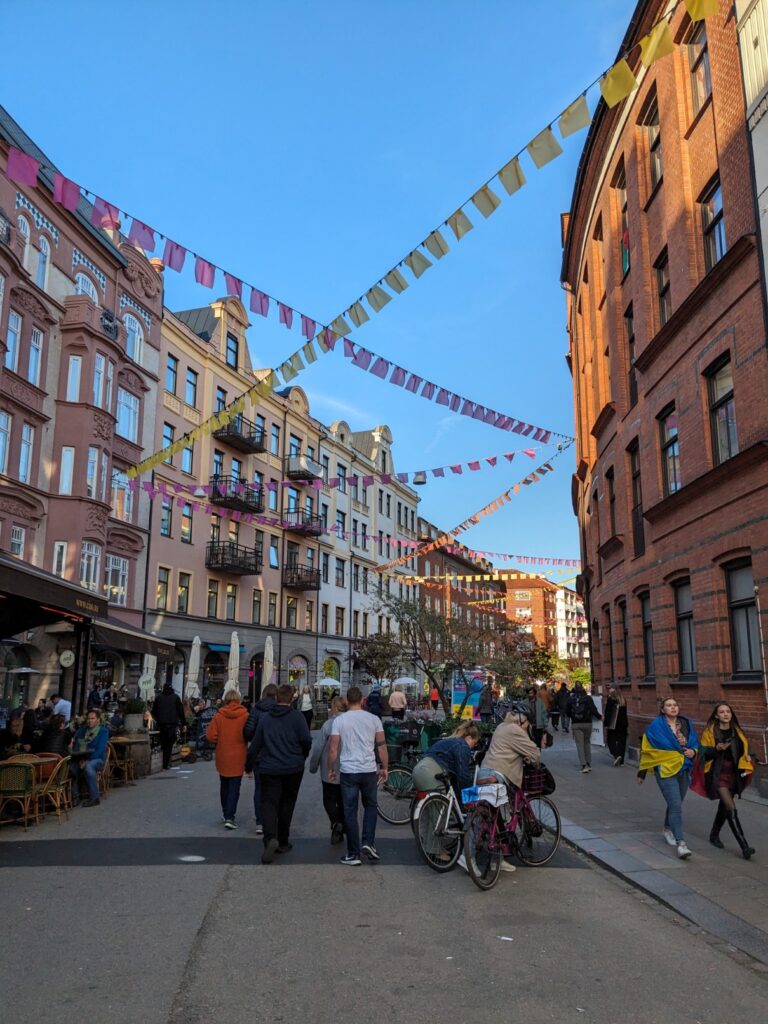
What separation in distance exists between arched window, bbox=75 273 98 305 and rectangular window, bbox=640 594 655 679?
19084mm

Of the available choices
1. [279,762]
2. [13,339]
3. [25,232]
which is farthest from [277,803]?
[25,232]

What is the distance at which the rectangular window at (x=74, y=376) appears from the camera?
25688 mm

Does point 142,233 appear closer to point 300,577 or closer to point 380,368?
point 380,368

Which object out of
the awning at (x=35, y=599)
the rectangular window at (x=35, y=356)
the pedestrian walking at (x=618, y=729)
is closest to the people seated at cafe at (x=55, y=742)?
the awning at (x=35, y=599)

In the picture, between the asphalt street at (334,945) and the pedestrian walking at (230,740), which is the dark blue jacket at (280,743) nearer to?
the asphalt street at (334,945)

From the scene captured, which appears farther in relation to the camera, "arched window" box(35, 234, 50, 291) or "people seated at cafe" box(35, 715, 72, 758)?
"arched window" box(35, 234, 50, 291)

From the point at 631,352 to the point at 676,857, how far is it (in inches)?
529

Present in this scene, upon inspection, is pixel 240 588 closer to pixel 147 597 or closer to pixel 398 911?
pixel 147 597

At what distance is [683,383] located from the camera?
49.0 feet

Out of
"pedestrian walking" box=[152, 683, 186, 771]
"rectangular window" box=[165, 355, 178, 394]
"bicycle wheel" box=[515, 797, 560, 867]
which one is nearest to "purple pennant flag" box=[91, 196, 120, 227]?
"bicycle wheel" box=[515, 797, 560, 867]

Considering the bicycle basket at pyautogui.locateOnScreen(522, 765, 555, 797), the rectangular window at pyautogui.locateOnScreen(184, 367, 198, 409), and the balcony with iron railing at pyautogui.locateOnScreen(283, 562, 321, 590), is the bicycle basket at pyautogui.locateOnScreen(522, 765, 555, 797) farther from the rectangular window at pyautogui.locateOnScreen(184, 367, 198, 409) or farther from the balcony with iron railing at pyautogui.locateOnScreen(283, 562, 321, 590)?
the balcony with iron railing at pyautogui.locateOnScreen(283, 562, 321, 590)

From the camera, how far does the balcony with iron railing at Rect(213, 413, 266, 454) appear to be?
36656 millimetres

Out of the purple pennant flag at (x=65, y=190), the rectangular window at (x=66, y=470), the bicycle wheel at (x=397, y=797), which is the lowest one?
the bicycle wheel at (x=397, y=797)

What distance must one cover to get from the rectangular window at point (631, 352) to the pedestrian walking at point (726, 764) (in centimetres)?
1120
